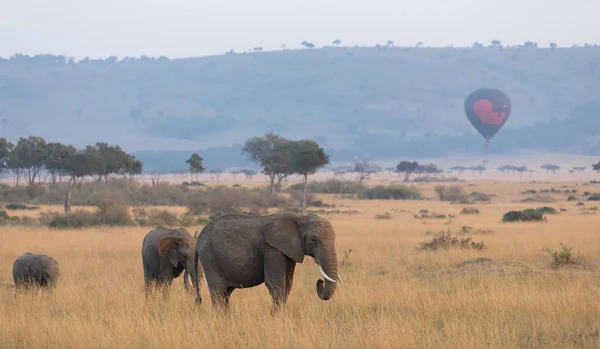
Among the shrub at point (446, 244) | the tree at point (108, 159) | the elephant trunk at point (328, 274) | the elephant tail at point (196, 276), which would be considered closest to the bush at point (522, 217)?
the shrub at point (446, 244)

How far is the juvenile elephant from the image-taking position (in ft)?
45.4

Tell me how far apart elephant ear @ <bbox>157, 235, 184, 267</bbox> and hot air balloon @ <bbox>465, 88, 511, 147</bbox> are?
141035mm

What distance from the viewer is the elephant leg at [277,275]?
11430mm

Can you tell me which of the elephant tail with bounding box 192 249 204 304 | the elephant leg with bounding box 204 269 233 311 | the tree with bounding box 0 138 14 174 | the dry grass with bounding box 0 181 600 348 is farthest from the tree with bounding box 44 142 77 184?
the elephant leg with bounding box 204 269 233 311

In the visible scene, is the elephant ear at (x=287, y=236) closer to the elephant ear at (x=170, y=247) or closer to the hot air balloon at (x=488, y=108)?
the elephant ear at (x=170, y=247)

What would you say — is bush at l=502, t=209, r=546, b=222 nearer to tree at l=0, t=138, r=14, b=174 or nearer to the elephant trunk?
the elephant trunk

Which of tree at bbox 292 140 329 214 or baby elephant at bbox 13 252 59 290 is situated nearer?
baby elephant at bbox 13 252 59 290

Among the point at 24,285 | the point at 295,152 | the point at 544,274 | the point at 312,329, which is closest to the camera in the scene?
the point at 312,329

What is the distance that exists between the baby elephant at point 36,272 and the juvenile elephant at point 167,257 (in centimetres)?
167

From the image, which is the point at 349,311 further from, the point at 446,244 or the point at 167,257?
the point at 446,244

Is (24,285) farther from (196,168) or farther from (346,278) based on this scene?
(196,168)

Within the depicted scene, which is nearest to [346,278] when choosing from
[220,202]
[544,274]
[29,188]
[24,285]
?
[544,274]

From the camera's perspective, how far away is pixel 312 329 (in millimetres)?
10633

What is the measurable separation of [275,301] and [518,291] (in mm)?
4484
